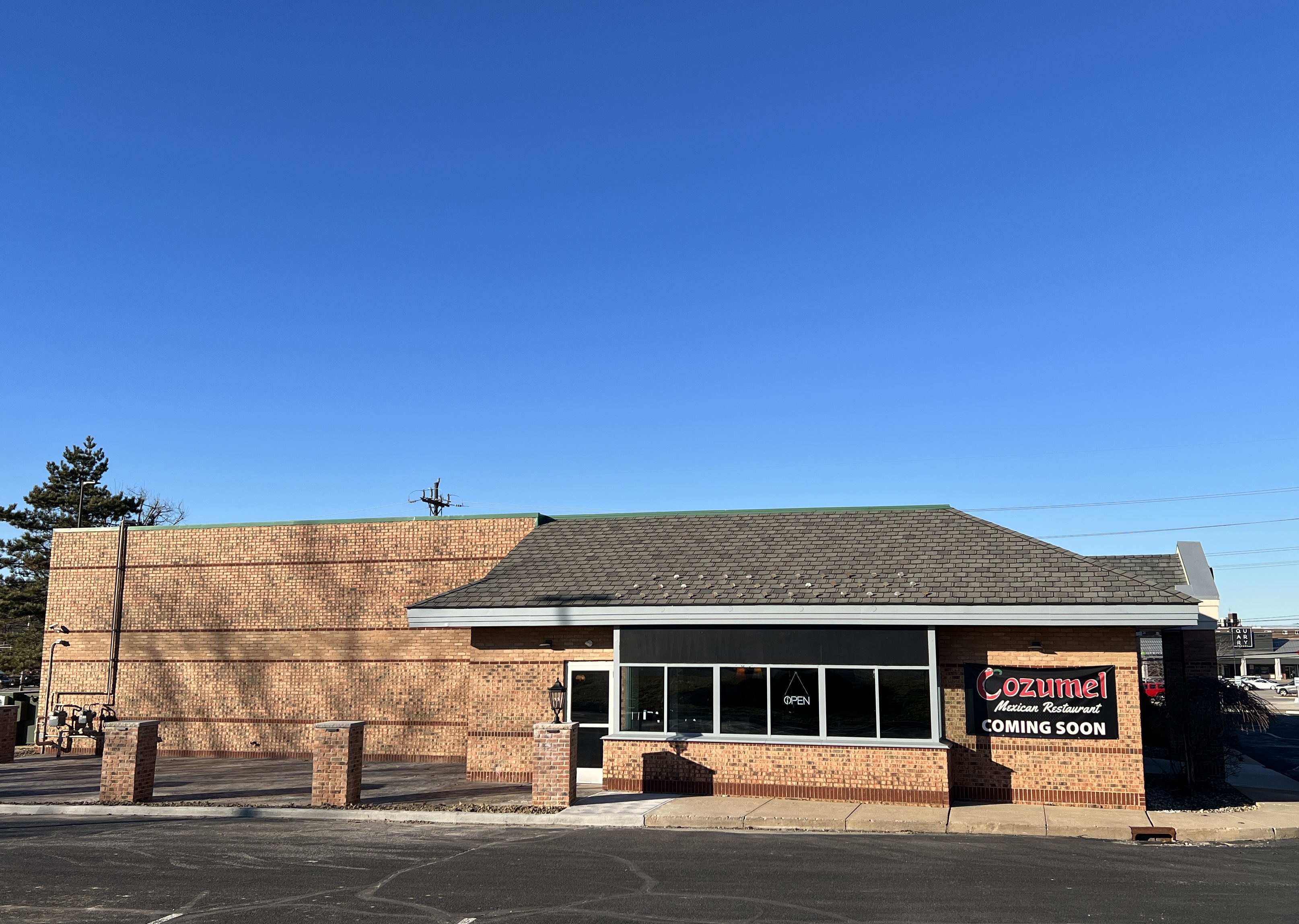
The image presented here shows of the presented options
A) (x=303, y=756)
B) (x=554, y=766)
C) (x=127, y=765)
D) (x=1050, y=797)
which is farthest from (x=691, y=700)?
(x=303, y=756)

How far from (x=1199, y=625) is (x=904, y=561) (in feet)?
16.4

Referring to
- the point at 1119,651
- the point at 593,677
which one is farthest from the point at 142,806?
the point at 1119,651

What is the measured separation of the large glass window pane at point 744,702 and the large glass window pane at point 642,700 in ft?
3.93

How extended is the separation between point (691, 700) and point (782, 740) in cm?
177

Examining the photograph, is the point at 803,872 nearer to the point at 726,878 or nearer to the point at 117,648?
the point at 726,878

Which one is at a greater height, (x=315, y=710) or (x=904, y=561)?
(x=904, y=561)

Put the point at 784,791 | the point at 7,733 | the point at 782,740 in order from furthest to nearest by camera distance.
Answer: the point at 7,733 → the point at 782,740 → the point at 784,791

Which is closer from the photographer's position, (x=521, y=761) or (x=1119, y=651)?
(x=1119, y=651)

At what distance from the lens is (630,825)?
49.3 feet

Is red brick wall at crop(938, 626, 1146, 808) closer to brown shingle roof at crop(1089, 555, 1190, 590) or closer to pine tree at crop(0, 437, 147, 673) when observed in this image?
brown shingle roof at crop(1089, 555, 1190, 590)

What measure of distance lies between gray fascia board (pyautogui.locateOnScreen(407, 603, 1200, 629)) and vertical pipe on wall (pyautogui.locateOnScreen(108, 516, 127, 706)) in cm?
1163

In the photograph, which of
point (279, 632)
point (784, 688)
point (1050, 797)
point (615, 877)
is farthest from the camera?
point (279, 632)

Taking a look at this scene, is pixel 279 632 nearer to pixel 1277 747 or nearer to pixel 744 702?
pixel 744 702

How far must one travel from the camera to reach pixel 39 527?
5700cm
